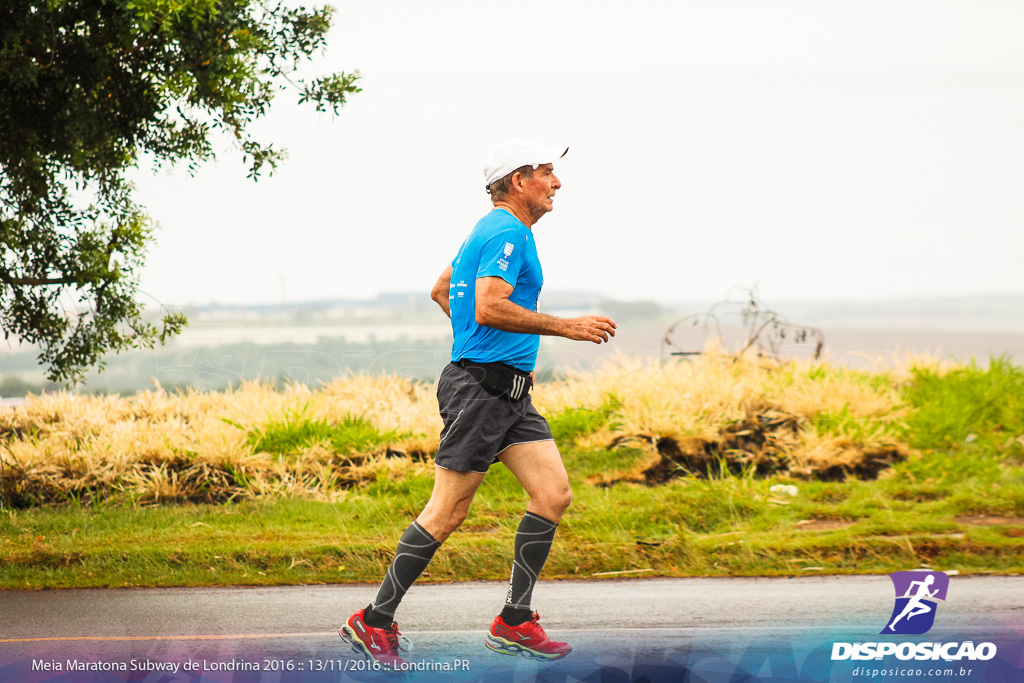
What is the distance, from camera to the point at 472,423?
4551 mm

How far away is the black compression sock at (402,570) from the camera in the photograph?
4.59m

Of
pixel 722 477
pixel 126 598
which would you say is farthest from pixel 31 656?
pixel 722 477

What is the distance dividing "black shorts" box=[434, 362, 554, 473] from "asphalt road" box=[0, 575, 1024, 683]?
40.4 inches

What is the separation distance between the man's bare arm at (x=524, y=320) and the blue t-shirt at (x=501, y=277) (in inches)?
3.0

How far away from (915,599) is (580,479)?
4448mm

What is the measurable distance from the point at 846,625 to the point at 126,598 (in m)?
4.48

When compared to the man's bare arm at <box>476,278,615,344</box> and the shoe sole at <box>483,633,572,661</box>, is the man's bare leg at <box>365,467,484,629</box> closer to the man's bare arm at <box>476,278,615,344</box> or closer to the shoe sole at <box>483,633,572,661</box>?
the shoe sole at <box>483,633,572,661</box>

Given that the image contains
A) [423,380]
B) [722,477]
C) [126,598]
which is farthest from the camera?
[423,380]

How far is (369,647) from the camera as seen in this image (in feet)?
15.0

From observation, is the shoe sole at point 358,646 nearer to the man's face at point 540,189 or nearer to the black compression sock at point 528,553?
the black compression sock at point 528,553

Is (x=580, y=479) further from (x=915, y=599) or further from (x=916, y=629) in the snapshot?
(x=916, y=629)

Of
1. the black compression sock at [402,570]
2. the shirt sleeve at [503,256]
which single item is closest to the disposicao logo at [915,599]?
the black compression sock at [402,570]

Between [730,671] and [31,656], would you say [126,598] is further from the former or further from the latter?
[730,671]

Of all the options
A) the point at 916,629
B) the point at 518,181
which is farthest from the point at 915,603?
the point at 518,181
